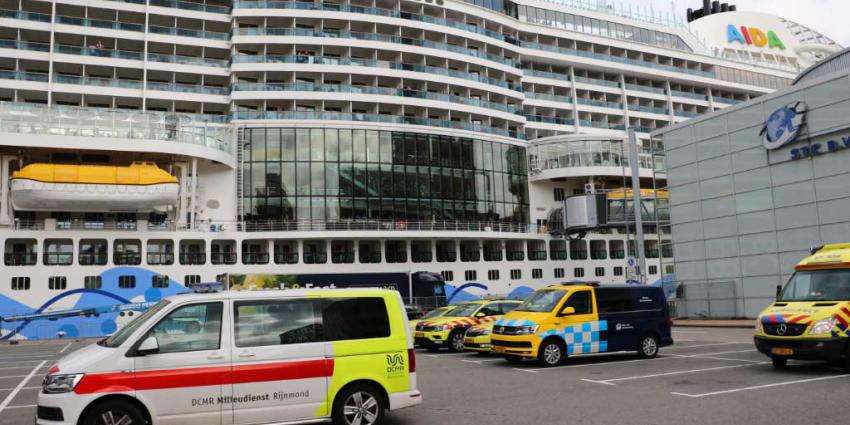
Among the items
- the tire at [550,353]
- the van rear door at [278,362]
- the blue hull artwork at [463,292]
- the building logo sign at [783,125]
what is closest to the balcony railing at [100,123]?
the blue hull artwork at [463,292]

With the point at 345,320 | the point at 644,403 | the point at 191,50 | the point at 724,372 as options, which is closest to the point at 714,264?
the point at 724,372

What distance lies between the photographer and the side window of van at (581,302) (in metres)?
14.5

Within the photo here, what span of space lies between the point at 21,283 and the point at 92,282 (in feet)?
11.5

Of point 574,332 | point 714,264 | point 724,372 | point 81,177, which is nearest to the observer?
point 724,372

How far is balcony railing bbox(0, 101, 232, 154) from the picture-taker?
1388 inches

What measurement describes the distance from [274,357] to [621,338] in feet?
32.5

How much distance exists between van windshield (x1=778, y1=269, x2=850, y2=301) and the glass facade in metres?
32.4

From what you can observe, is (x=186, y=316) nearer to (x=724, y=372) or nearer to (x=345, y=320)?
(x=345, y=320)

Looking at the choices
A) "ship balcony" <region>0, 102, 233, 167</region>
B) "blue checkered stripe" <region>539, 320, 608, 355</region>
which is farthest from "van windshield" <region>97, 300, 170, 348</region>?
"ship balcony" <region>0, 102, 233, 167</region>

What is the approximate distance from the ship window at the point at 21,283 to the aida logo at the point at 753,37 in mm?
66270

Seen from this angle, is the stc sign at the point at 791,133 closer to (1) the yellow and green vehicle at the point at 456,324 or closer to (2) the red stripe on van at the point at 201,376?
(1) the yellow and green vehicle at the point at 456,324

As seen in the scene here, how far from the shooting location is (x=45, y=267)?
34.4m

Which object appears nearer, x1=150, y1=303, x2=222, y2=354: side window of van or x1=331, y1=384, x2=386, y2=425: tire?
x1=150, y1=303, x2=222, y2=354: side window of van

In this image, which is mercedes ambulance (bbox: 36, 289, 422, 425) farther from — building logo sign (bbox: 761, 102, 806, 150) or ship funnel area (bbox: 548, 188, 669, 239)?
ship funnel area (bbox: 548, 188, 669, 239)
